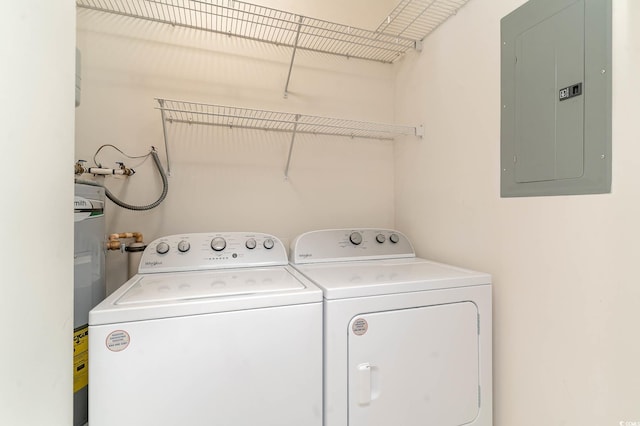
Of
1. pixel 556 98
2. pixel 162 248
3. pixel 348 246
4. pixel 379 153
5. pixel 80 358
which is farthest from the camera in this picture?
pixel 379 153

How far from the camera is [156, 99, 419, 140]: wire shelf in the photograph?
1521 millimetres

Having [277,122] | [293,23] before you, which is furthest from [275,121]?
[293,23]

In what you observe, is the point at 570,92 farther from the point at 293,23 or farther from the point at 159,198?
the point at 159,198

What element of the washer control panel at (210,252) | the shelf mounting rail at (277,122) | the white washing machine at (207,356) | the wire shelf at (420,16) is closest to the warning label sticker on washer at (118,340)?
the white washing machine at (207,356)

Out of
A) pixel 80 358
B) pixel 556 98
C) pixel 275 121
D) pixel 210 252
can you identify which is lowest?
pixel 80 358

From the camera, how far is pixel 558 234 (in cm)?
94

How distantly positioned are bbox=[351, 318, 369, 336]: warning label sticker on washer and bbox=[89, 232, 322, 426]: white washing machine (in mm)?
118

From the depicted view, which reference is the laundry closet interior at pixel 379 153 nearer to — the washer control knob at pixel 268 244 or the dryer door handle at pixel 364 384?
the washer control knob at pixel 268 244

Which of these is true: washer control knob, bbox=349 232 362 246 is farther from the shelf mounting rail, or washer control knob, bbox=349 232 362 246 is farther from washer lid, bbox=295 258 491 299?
the shelf mounting rail

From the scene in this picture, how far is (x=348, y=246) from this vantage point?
1541 mm

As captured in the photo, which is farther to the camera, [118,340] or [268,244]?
[268,244]

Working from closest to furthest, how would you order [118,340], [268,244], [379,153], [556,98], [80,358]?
[118,340]
[80,358]
[556,98]
[268,244]
[379,153]

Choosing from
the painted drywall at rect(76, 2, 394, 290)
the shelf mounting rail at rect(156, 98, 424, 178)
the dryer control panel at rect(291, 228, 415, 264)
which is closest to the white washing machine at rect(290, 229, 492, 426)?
the dryer control panel at rect(291, 228, 415, 264)

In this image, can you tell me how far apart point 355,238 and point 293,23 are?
1183 mm
